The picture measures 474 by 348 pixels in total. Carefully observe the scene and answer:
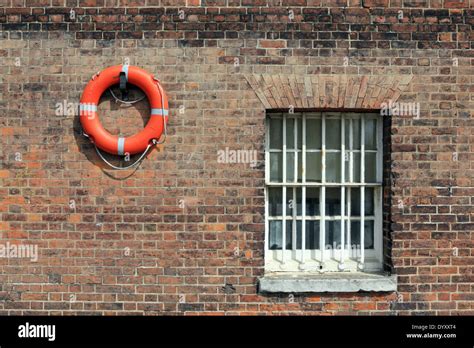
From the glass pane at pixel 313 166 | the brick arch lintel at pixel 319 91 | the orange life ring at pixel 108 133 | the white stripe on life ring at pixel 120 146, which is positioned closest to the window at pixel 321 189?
the glass pane at pixel 313 166

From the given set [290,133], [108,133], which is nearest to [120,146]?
[108,133]

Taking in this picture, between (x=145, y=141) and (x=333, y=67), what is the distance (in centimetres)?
204

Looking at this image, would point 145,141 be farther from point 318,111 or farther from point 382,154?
point 382,154

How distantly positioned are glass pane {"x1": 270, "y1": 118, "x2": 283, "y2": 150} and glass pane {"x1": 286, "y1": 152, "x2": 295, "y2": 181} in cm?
13

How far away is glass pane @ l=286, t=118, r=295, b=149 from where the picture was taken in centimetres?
493

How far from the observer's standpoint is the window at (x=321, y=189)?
4.90 meters

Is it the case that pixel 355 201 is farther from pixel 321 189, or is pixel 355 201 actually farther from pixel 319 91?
pixel 319 91

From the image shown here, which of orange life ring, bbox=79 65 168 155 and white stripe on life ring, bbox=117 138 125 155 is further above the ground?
orange life ring, bbox=79 65 168 155

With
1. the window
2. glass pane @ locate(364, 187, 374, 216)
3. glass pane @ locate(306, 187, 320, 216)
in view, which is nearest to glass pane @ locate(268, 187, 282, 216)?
the window

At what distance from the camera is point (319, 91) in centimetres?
473

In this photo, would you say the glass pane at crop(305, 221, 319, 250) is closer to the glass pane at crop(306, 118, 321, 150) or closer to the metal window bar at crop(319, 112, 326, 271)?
the metal window bar at crop(319, 112, 326, 271)

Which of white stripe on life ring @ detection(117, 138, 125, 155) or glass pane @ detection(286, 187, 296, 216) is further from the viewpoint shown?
glass pane @ detection(286, 187, 296, 216)

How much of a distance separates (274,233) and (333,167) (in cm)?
93

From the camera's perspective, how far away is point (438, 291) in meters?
4.74
